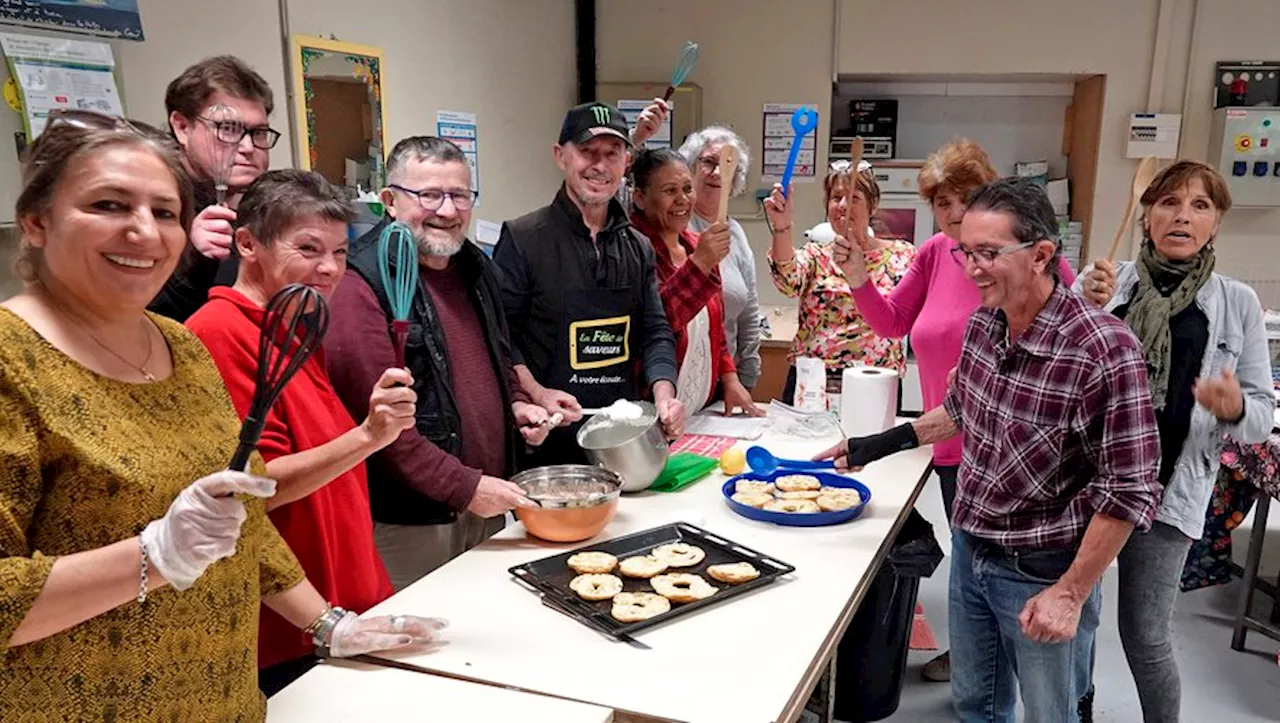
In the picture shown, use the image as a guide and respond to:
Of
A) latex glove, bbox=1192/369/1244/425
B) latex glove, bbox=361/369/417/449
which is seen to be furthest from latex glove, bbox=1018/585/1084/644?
latex glove, bbox=361/369/417/449

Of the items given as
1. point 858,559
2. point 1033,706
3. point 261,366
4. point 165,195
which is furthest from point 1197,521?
point 165,195

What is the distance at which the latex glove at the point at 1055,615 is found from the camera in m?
1.65

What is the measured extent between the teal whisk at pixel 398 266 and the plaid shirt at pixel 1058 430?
1.16 meters

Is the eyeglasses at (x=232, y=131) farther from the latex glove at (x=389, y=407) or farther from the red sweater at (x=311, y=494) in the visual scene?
the latex glove at (x=389, y=407)

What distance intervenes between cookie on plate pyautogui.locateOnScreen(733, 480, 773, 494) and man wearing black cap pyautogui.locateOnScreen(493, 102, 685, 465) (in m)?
0.22

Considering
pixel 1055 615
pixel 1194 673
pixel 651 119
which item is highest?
pixel 651 119

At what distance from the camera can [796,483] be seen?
6.82 feet

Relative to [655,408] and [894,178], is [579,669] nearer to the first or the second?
[655,408]

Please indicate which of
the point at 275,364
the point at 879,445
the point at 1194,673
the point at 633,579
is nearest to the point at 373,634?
the point at 633,579

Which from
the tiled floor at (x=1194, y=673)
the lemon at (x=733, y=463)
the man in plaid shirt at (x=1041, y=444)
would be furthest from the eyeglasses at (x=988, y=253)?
the tiled floor at (x=1194, y=673)

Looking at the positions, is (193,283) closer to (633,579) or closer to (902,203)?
(633,579)

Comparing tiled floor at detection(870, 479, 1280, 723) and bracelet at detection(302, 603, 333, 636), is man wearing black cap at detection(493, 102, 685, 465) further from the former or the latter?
tiled floor at detection(870, 479, 1280, 723)

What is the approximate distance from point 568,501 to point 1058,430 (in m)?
0.94

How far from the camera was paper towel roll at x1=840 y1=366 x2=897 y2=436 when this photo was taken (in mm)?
2510
